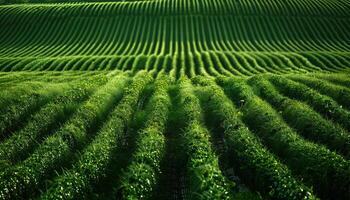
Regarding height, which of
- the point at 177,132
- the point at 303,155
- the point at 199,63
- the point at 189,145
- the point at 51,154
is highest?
the point at 303,155

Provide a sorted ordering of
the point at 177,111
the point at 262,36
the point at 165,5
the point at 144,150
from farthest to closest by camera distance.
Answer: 1. the point at 165,5
2. the point at 262,36
3. the point at 177,111
4. the point at 144,150

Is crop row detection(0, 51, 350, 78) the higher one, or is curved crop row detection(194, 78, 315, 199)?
curved crop row detection(194, 78, 315, 199)

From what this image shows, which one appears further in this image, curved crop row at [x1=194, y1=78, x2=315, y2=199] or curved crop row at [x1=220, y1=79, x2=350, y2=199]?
curved crop row at [x1=220, y1=79, x2=350, y2=199]

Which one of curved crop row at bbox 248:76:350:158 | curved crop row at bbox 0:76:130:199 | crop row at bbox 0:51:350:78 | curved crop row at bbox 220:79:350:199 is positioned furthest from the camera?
crop row at bbox 0:51:350:78

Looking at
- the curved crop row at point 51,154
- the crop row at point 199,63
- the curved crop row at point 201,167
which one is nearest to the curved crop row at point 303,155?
the curved crop row at point 201,167

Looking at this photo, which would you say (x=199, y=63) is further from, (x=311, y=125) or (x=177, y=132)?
(x=311, y=125)

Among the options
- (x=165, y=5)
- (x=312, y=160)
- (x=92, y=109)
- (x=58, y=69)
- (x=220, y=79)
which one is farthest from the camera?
(x=165, y=5)

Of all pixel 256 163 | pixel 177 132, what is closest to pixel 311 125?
pixel 256 163

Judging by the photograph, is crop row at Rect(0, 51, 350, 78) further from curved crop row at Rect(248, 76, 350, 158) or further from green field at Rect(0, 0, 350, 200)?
curved crop row at Rect(248, 76, 350, 158)

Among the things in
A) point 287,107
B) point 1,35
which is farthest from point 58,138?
point 1,35

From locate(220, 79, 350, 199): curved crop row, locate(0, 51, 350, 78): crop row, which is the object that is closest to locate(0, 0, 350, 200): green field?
locate(220, 79, 350, 199): curved crop row

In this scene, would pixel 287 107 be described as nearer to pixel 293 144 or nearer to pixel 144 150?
pixel 293 144
